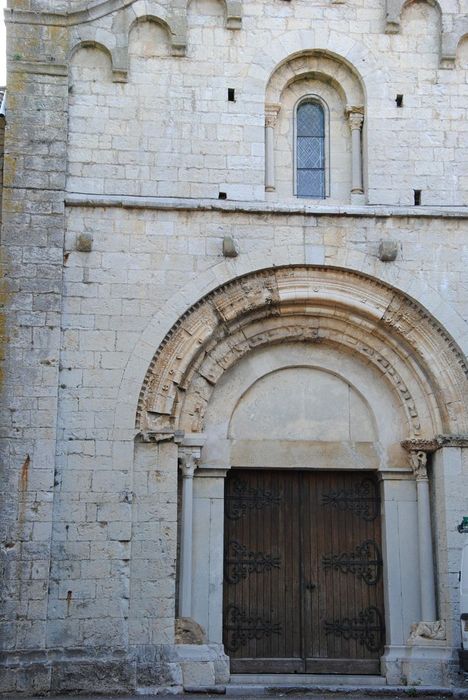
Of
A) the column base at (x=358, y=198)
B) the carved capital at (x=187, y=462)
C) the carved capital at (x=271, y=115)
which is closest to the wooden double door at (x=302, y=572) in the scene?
the carved capital at (x=187, y=462)

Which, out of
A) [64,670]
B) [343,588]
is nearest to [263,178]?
[343,588]

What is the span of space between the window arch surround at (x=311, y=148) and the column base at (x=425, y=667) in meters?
5.82

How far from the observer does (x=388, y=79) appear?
45.4 ft

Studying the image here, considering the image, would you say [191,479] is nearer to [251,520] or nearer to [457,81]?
[251,520]

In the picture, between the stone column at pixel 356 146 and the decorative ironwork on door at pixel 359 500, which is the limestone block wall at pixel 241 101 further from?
the decorative ironwork on door at pixel 359 500

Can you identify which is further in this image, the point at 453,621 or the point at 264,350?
the point at 264,350

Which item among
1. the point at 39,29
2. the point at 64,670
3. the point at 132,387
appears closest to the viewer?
the point at 64,670

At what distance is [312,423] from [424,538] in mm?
2006

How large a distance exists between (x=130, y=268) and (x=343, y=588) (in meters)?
4.82

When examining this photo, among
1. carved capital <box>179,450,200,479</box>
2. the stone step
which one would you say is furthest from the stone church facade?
the stone step

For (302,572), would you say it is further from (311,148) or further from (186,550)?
(311,148)

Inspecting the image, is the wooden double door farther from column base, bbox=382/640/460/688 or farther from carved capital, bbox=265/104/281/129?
carved capital, bbox=265/104/281/129

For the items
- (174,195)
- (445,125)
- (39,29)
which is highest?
(39,29)

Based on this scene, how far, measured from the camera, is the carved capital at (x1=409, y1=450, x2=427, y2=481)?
13.3m
